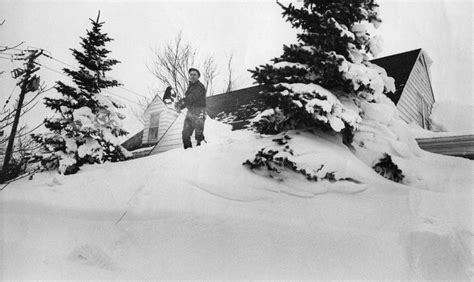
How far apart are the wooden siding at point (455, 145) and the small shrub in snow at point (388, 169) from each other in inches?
103

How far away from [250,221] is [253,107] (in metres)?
6.77

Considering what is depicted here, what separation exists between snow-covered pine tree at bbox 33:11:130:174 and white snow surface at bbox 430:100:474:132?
292 inches

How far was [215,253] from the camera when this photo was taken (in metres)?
2.47

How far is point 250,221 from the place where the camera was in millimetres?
2709

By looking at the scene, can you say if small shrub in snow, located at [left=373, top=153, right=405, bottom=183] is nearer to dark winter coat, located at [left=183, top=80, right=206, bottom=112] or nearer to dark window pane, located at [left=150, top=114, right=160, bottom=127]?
dark winter coat, located at [left=183, top=80, right=206, bottom=112]

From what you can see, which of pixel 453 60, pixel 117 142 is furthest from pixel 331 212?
pixel 117 142

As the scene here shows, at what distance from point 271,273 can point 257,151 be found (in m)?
1.56

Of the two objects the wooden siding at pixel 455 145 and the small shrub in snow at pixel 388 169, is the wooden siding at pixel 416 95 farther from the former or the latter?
the small shrub in snow at pixel 388 169

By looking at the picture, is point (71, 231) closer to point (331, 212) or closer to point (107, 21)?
point (331, 212)

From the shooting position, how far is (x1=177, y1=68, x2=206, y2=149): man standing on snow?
4.92 meters

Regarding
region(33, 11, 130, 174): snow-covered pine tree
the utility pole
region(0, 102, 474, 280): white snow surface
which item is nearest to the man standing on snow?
region(0, 102, 474, 280): white snow surface

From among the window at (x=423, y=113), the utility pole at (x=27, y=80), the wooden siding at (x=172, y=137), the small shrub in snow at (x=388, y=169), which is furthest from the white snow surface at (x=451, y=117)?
the utility pole at (x=27, y=80)

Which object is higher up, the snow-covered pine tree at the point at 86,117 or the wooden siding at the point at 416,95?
the wooden siding at the point at 416,95

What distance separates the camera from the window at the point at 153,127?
986cm
